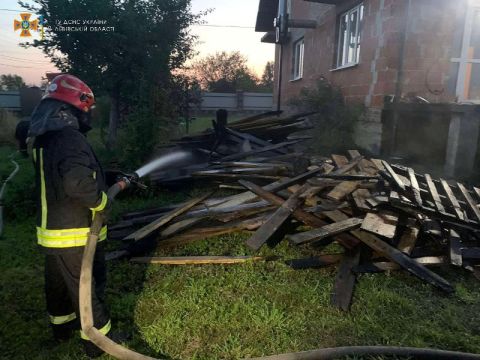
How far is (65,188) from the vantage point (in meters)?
2.48

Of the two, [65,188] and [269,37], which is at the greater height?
[269,37]


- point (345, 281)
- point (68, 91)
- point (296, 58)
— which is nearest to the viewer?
point (68, 91)

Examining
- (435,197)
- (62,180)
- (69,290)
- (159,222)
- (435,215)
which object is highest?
(62,180)

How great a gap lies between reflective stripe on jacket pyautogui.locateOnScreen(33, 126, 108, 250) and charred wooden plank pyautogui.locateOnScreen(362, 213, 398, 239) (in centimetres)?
268

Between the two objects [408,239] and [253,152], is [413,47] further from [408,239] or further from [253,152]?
[408,239]

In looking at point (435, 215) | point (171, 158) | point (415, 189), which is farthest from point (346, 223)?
point (171, 158)

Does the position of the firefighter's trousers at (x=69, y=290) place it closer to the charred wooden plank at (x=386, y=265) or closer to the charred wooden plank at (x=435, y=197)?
the charred wooden plank at (x=386, y=265)

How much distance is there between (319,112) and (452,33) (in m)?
3.40

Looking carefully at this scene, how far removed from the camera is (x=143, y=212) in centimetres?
538

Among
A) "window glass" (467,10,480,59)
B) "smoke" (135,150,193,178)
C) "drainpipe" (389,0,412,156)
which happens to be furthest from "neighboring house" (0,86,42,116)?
"window glass" (467,10,480,59)

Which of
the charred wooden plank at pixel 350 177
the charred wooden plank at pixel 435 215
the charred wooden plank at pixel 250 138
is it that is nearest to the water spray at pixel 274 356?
the charred wooden plank at pixel 435 215

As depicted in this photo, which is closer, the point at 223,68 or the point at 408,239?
the point at 408,239

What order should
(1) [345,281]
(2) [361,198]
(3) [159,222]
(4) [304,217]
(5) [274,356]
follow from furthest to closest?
1. (3) [159,222]
2. (2) [361,198]
3. (4) [304,217]
4. (1) [345,281]
5. (5) [274,356]

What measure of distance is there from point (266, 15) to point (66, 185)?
61.2 ft
